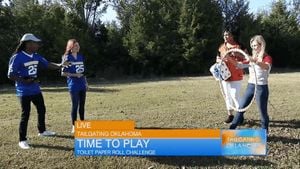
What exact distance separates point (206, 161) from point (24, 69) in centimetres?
361

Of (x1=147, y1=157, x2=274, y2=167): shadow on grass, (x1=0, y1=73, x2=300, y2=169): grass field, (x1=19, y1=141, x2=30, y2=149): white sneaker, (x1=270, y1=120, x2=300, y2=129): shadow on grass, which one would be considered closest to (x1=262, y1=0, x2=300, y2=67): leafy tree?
(x1=0, y1=73, x2=300, y2=169): grass field

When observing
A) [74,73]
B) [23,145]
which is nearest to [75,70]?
[74,73]

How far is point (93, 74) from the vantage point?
4500 centimetres

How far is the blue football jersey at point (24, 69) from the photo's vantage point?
27.4ft

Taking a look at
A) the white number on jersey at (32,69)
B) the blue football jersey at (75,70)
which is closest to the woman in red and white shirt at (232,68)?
the blue football jersey at (75,70)

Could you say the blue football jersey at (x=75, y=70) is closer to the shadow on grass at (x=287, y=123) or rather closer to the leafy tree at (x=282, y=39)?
the shadow on grass at (x=287, y=123)

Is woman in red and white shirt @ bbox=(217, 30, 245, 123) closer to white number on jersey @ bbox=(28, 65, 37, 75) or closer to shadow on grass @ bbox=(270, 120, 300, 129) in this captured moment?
shadow on grass @ bbox=(270, 120, 300, 129)

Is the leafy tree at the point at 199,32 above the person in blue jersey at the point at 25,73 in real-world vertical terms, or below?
above

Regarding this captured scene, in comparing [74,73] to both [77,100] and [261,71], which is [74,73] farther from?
[261,71]

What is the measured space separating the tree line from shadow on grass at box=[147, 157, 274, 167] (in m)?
33.9

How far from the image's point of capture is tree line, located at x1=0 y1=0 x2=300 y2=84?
1703 inches

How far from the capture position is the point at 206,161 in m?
7.58

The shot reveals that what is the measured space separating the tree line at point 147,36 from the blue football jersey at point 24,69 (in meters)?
32.4

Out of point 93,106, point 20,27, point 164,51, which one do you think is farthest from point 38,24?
point 93,106
